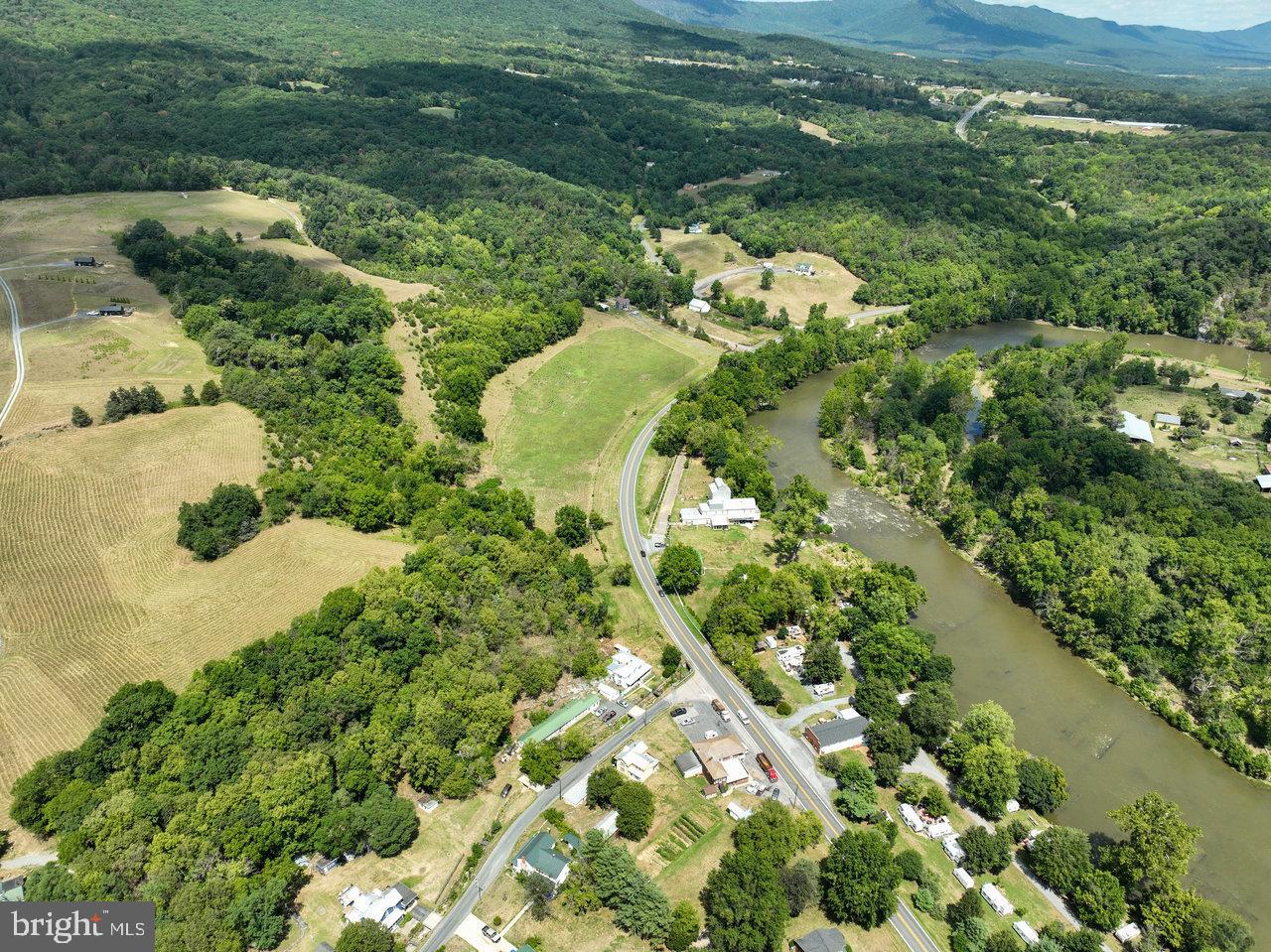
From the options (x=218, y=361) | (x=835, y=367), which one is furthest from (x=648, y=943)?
(x=835, y=367)

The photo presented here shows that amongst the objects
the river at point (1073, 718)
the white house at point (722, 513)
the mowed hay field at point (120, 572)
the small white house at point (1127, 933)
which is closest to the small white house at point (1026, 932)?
the small white house at point (1127, 933)

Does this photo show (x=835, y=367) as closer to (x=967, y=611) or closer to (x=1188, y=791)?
(x=967, y=611)

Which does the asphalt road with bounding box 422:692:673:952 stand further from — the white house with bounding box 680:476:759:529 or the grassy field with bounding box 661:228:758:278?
the grassy field with bounding box 661:228:758:278

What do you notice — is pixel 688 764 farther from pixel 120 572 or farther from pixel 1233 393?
pixel 1233 393

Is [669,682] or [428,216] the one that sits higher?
[428,216]

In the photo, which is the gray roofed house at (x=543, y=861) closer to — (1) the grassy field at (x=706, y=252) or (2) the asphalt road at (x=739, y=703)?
(2) the asphalt road at (x=739, y=703)

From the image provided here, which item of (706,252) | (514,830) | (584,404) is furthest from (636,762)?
(706,252)
